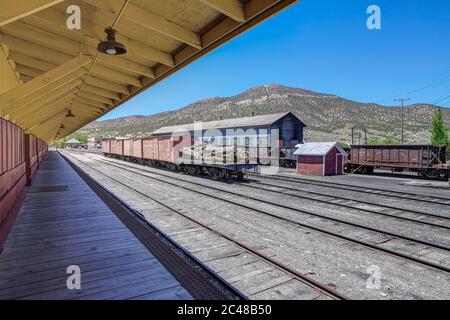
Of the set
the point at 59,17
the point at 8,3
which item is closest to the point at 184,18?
the point at 59,17

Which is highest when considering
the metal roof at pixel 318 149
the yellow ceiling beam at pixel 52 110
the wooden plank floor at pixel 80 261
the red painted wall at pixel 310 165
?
the yellow ceiling beam at pixel 52 110

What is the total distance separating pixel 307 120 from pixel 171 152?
12081 cm

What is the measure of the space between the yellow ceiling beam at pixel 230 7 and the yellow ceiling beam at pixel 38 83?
4.11m

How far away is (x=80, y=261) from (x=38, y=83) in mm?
4136

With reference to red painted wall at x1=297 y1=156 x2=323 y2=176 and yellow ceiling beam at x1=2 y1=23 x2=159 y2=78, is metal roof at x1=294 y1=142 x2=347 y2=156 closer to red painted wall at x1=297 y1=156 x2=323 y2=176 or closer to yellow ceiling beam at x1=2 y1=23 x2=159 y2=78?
red painted wall at x1=297 y1=156 x2=323 y2=176

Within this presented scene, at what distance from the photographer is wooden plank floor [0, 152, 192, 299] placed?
4.00 metres

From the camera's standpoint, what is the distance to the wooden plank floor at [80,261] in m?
4.00

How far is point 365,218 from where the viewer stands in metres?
9.59

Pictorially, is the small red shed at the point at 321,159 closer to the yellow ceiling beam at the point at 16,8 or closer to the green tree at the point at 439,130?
the yellow ceiling beam at the point at 16,8

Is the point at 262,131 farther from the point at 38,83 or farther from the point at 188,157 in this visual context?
the point at 38,83

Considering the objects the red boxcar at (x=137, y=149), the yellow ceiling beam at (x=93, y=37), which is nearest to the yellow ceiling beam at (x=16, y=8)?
the yellow ceiling beam at (x=93, y=37)

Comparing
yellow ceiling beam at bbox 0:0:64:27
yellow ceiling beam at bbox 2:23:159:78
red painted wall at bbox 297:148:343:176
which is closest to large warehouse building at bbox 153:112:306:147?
red painted wall at bbox 297:148:343:176

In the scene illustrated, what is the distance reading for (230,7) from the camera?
418 cm
